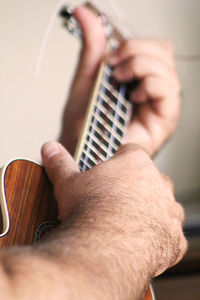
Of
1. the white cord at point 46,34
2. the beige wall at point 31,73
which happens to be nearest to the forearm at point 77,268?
the beige wall at point 31,73

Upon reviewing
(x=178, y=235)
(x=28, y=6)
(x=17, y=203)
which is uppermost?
(x=28, y=6)

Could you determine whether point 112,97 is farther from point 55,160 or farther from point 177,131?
point 177,131

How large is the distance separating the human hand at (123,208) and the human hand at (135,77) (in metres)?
0.20

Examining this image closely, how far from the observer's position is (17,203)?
0.54 metres

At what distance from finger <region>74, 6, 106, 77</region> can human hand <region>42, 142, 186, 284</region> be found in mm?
273

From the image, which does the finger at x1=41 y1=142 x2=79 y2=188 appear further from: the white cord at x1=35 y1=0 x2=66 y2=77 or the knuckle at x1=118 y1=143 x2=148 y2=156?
the white cord at x1=35 y1=0 x2=66 y2=77

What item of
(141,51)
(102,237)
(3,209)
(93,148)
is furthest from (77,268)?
(141,51)

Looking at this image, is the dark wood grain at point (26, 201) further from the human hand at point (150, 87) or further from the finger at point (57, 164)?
the human hand at point (150, 87)

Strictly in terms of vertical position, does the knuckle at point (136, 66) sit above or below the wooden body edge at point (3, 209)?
above

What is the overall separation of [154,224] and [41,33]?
18.7 inches

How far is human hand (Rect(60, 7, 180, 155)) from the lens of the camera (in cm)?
81

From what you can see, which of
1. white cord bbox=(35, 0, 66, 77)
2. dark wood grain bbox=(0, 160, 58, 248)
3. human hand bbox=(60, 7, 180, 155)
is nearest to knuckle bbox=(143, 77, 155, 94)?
human hand bbox=(60, 7, 180, 155)

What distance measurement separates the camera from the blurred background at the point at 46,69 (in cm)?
72

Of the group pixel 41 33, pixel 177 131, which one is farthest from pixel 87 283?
pixel 177 131
